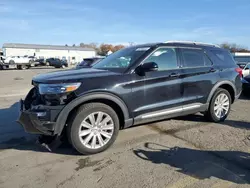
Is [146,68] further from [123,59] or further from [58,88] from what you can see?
[58,88]

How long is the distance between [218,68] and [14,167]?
451cm

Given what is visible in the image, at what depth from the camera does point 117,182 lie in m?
2.98

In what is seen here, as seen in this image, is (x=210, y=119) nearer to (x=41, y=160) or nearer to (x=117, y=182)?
(x=117, y=182)

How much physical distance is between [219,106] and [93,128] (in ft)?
10.4

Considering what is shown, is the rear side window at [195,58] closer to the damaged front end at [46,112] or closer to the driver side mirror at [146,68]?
→ the driver side mirror at [146,68]

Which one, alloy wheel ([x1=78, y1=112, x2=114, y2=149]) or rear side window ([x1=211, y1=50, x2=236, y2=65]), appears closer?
alloy wheel ([x1=78, y1=112, x2=114, y2=149])

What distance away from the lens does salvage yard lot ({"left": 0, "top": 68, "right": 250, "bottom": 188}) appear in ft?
9.86

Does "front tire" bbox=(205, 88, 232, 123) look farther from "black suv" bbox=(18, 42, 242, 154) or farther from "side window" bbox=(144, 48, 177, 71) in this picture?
"side window" bbox=(144, 48, 177, 71)

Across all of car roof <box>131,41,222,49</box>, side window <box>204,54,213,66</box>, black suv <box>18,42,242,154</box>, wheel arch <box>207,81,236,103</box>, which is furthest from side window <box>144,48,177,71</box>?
wheel arch <box>207,81,236,103</box>

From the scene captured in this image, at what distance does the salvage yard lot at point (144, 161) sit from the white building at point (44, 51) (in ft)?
207

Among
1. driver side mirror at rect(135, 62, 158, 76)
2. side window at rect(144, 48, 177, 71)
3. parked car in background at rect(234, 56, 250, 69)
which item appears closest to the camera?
driver side mirror at rect(135, 62, 158, 76)

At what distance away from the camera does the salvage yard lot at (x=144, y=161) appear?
3006mm

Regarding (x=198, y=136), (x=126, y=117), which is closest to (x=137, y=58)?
(x=126, y=117)

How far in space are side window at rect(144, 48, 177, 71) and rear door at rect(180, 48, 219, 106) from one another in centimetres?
24
